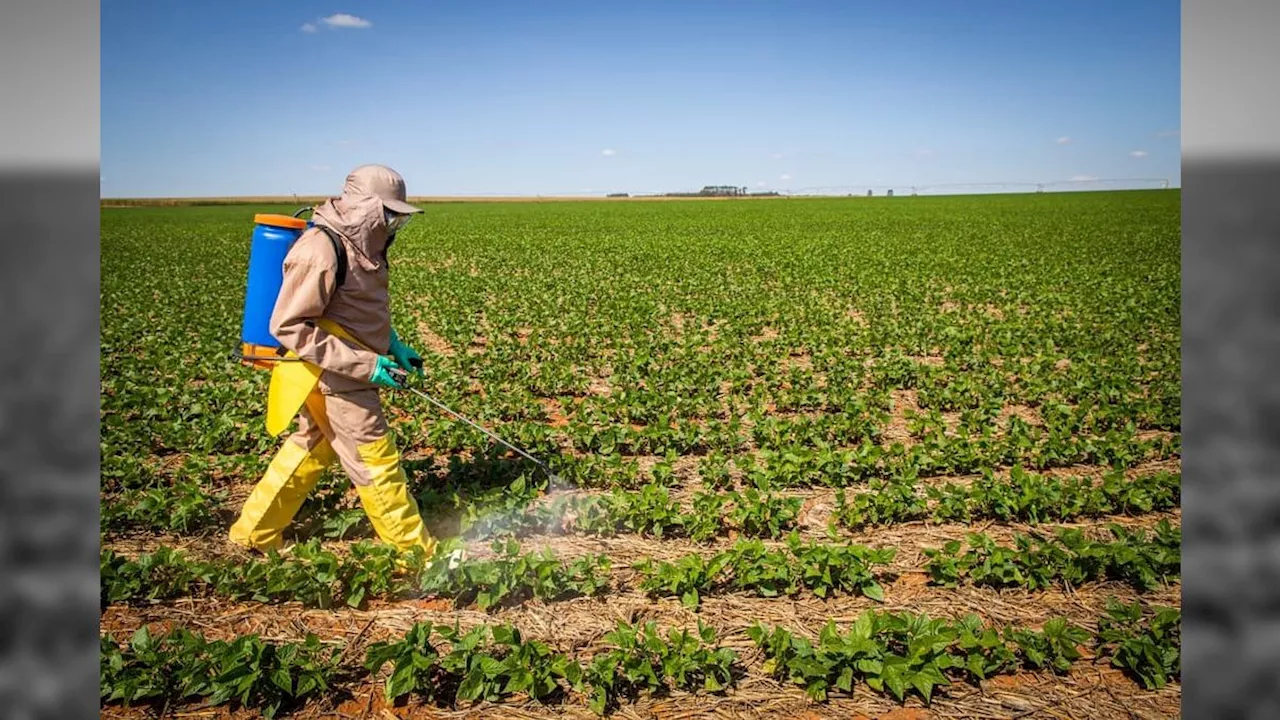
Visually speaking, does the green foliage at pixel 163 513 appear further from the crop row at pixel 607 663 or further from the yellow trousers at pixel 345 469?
the crop row at pixel 607 663

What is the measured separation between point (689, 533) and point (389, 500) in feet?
5.74

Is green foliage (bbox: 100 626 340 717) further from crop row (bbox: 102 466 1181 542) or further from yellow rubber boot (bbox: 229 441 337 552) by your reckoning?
crop row (bbox: 102 466 1181 542)

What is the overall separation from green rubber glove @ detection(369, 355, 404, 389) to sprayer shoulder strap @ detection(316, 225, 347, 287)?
44 cm

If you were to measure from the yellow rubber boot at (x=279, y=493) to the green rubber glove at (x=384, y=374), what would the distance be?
1.98ft

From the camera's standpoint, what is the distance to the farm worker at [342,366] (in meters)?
3.85

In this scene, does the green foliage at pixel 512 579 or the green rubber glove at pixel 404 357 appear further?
the green rubber glove at pixel 404 357

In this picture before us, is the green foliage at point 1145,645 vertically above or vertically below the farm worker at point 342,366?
below

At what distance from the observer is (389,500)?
416cm

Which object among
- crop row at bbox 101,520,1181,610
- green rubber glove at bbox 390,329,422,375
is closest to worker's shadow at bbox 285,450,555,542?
crop row at bbox 101,520,1181,610

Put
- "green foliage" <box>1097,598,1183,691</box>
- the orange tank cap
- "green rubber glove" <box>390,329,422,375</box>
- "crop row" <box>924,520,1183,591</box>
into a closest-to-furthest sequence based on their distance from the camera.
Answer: "green foliage" <box>1097,598,1183,691</box> → the orange tank cap → "crop row" <box>924,520,1183,591</box> → "green rubber glove" <box>390,329,422,375</box>

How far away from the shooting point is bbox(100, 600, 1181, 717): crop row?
10.6 feet
